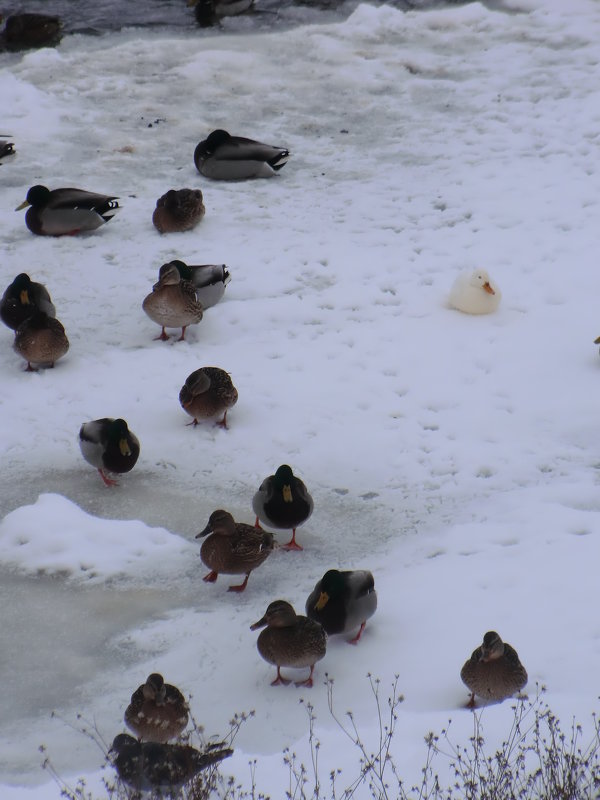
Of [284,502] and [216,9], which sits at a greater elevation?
[284,502]

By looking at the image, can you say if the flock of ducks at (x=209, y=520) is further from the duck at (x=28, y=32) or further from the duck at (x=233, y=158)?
the duck at (x=28, y=32)

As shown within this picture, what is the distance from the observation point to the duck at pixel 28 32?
13.3 meters

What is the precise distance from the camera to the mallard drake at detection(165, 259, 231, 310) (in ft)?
26.1

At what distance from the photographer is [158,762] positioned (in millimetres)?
4043

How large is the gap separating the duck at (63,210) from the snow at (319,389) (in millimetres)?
135

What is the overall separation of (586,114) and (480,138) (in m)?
1.22

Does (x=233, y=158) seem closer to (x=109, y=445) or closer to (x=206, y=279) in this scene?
(x=206, y=279)

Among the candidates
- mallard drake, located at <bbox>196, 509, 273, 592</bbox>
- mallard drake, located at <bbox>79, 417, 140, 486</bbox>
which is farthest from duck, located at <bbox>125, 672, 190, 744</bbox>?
mallard drake, located at <bbox>79, 417, 140, 486</bbox>

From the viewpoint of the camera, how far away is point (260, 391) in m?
7.20

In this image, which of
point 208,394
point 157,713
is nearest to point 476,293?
point 208,394

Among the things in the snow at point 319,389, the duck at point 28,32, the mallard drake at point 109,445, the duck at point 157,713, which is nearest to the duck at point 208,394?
the snow at point 319,389

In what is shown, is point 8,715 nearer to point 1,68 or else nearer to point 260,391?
point 260,391

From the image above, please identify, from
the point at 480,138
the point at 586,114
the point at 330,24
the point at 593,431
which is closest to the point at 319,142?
the point at 480,138

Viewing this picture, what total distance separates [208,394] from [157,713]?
2.67 metres
